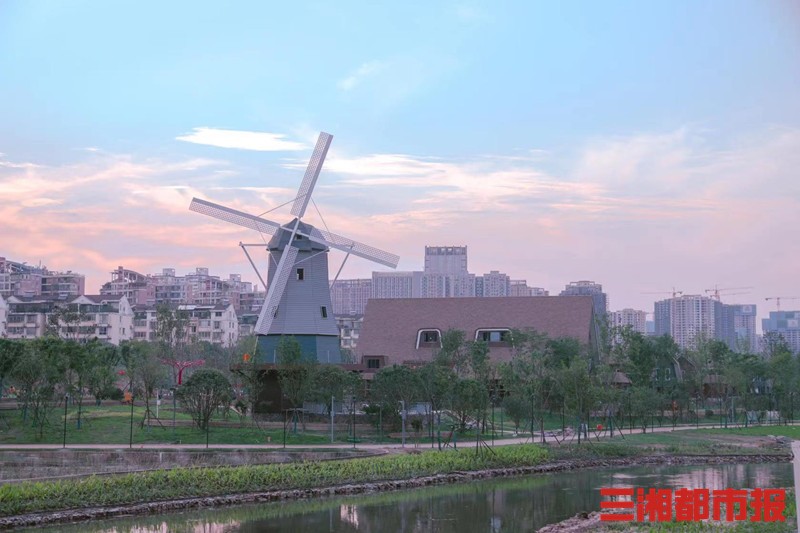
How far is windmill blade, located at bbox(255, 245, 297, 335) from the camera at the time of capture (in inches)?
1709

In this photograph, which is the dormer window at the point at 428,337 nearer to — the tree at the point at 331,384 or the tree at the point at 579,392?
the tree at the point at 331,384

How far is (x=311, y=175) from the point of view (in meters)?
46.9

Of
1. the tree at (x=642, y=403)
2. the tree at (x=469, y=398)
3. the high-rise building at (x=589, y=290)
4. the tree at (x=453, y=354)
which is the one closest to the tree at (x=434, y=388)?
the tree at (x=469, y=398)

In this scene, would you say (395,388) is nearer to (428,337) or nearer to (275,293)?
(275,293)

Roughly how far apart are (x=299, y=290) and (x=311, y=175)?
6.05 meters

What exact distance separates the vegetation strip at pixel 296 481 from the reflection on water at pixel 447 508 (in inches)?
22.0

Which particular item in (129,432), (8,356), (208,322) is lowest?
(129,432)

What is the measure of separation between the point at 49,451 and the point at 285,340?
509 inches

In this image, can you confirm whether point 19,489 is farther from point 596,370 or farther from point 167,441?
point 596,370

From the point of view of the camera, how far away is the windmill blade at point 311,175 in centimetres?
4588

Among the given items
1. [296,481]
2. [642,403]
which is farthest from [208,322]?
[296,481]

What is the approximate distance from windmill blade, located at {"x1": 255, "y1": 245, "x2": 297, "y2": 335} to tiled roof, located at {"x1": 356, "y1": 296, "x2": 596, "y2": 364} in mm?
16683

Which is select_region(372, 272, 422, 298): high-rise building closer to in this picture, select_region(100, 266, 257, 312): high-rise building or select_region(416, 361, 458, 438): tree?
select_region(100, 266, 257, 312): high-rise building

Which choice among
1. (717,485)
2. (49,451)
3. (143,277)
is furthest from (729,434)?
(143,277)
